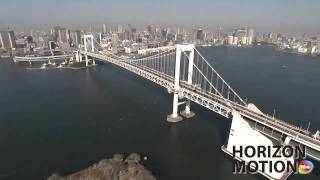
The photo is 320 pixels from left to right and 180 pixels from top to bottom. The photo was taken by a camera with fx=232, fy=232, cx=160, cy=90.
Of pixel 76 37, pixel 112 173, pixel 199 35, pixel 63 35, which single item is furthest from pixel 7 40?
pixel 199 35

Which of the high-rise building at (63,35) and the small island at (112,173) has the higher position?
the high-rise building at (63,35)

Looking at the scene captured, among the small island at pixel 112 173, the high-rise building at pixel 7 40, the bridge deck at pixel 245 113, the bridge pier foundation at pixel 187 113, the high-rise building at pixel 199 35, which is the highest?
the high-rise building at pixel 199 35

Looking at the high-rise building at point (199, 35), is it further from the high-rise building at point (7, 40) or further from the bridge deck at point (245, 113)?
the bridge deck at point (245, 113)

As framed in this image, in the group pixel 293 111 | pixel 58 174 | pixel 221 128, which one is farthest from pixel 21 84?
pixel 293 111

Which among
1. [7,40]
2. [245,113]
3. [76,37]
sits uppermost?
[76,37]

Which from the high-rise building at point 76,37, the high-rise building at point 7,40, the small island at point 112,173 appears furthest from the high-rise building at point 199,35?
the small island at point 112,173

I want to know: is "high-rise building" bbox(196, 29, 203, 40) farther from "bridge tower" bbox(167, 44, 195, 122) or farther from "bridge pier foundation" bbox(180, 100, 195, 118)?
"bridge pier foundation" bbox(180, 100, 195, 118)

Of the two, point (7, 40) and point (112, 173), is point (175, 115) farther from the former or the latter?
point (7, 40)

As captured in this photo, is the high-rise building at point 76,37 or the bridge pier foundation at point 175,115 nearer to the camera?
the bridge pier foundation at point 175,115

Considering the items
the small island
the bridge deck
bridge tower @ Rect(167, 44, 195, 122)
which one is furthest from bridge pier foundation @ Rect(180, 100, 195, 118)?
the small island

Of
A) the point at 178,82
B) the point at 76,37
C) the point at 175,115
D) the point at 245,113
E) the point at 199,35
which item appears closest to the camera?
the point at 245,113

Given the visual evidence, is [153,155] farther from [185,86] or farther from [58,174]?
[185,86]
